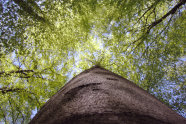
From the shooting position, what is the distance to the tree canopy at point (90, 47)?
4.46 meters

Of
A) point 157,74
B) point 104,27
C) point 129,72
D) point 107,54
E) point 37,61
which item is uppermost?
point 104,27

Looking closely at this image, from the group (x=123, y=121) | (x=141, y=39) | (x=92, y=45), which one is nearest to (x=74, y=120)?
(x=123, y=121)

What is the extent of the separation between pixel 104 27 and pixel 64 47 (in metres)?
2.44

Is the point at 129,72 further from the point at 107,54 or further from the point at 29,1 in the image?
the point at 29,1

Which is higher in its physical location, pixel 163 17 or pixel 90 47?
pixel 90 47

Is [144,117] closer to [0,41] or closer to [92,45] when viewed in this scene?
[0,41]

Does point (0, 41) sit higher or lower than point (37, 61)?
lower

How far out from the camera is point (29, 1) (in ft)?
13.2

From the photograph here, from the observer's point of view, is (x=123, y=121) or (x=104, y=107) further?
(x=104, y=107)

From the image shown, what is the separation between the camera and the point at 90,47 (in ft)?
24.4

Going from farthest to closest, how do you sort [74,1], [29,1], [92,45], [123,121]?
1. [92,45]
2. [74,1]
3. [29,1]
4. [123,121]

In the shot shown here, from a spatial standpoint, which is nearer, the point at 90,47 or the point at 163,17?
the point at 163,17

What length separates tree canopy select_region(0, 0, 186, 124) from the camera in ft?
14.6

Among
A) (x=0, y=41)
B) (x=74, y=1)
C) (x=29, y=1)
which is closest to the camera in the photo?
(x=0, y=41)
